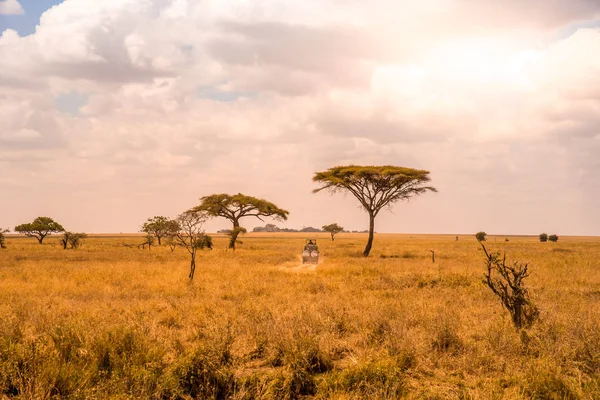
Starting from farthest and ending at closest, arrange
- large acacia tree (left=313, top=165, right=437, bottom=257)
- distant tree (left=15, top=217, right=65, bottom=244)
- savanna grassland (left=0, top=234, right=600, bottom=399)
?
distant tree (left=15, top=217, right=65, bottom=244), large acacia tree (left=313, top=165, right=437, bottom=257), savanna grassland (left=0, top=234, right=600, bottom=399)

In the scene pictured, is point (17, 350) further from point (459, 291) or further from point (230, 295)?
point (459, 291)

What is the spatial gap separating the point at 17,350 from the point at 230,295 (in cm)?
800

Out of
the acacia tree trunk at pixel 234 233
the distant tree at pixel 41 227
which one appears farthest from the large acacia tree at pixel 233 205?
the distant tree at pixel 41 227

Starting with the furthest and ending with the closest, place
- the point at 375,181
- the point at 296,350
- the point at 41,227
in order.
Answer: the point at 41,227 < the point at 375,181 < the point at 296,350

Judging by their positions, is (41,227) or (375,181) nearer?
(375,181)

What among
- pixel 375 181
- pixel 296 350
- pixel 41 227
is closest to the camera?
pixel 296 350

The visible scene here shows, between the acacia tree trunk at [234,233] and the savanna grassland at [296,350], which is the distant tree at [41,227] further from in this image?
the savanna grassland at [296,350]

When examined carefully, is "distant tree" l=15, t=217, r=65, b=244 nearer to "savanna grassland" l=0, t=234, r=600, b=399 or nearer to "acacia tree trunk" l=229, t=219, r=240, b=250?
"acacia tree trunk" l=229, t=219, r=240, b=250

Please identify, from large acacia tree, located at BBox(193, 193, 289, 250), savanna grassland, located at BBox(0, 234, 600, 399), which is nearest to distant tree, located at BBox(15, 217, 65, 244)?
large acacia tree, located at BBox(193, 193, 289, 250)

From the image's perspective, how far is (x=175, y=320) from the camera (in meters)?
10.8

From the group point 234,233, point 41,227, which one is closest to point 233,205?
point 234,233

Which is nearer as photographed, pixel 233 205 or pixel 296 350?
pixel 296 350

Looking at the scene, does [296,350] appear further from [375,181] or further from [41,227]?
[41,227]

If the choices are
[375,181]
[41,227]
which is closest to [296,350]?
[375,181]
